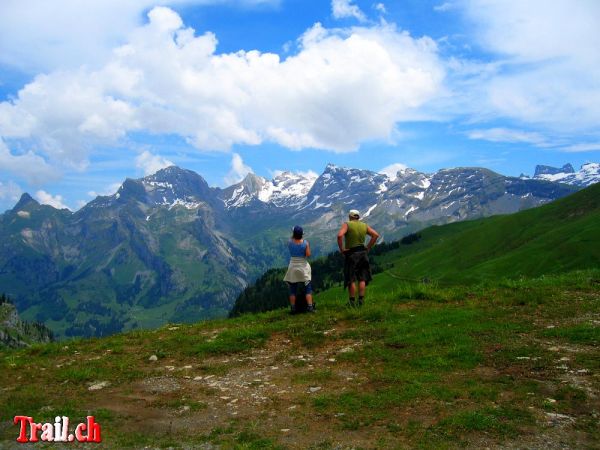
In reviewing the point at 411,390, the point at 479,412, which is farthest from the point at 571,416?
the point at 411,390

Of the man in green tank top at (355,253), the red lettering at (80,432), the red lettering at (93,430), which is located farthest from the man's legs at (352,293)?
the red lettering at (80,432)

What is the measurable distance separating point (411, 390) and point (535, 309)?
970 cm

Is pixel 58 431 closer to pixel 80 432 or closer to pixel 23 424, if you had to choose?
pixel 80 432

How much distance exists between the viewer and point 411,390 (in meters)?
12.9

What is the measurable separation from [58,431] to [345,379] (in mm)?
7647

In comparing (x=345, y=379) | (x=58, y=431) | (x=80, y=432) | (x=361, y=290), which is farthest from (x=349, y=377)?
(x=361, y=290)

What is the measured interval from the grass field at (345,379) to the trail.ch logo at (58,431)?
0.28 metres

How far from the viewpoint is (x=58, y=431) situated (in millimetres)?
11719

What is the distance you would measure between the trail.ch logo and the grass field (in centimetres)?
28

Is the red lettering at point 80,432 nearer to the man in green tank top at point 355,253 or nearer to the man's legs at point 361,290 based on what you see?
the man in green tank top at point 355,253

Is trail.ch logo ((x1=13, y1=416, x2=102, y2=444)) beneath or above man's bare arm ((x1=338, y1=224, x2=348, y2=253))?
beneath

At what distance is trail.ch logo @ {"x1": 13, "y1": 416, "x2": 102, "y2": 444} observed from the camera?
1138 cm

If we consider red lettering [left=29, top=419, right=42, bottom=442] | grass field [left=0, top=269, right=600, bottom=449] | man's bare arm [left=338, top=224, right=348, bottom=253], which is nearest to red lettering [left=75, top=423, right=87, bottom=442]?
grass field [left=0, top=269, right=600, bottom=449]

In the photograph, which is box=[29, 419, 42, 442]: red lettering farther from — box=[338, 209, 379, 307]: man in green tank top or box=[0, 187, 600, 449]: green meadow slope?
box=[338, 209, 379, 307]: man in green tank top
